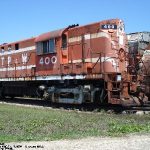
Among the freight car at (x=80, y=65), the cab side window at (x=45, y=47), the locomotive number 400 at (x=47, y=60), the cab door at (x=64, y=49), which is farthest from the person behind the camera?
the cab side window at (x=45, y=47)

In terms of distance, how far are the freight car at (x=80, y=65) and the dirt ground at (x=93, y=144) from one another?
7.17 m

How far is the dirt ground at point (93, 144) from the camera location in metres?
8.26

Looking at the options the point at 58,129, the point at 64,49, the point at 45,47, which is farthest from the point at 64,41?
the point at 58,129

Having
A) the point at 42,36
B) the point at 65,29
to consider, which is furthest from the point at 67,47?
the point at 42,36

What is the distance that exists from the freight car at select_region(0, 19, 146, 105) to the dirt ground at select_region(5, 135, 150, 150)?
7173 mm

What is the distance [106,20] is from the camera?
1800 centimetres

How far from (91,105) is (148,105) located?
299cm

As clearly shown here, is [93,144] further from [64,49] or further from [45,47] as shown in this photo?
[45,47]

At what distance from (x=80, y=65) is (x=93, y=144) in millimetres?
10362

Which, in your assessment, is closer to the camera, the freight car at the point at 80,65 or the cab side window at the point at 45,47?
the freight car at the point at 80,65

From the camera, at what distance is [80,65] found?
18.8 metres

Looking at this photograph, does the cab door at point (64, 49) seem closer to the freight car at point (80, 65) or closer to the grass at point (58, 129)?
the freight car at point (80, 65)

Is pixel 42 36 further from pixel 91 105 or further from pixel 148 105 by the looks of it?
pixel 148 105


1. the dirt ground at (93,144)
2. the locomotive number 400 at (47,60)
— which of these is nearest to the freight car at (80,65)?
the locomotive number 400 at (47,60)
